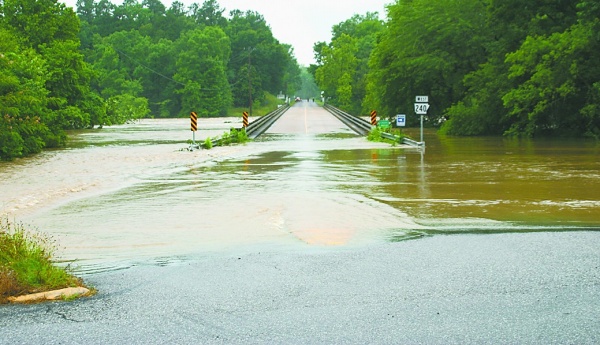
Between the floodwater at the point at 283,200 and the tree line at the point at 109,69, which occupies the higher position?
the tree line at the point at 109,69

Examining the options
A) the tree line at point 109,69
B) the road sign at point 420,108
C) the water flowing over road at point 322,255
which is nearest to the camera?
the water flowing over road at point 322,255

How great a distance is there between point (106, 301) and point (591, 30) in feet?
107

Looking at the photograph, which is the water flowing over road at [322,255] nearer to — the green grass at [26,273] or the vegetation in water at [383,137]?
→ the green grass at [26,273]

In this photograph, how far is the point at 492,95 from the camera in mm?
42031

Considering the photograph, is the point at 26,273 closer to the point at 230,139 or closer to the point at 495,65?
the point at 230,139

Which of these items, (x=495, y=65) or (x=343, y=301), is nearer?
(x=343, y=301)

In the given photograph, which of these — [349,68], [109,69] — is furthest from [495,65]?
[109,69]

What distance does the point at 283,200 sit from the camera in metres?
15.0

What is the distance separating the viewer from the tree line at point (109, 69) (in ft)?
111

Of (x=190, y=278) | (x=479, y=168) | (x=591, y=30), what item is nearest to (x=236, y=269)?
(x=190, y=278)

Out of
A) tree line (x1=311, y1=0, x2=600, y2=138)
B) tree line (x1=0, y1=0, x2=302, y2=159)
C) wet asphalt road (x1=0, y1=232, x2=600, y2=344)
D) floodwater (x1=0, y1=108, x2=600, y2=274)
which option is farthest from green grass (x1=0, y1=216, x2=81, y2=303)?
tree line (x1=311, y1=0, x2=600, y2=138)

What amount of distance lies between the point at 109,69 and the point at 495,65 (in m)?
99.5

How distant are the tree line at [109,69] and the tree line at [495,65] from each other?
22.6 m

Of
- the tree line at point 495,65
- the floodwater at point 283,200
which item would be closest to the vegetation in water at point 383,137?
the tree line at point 495,65
